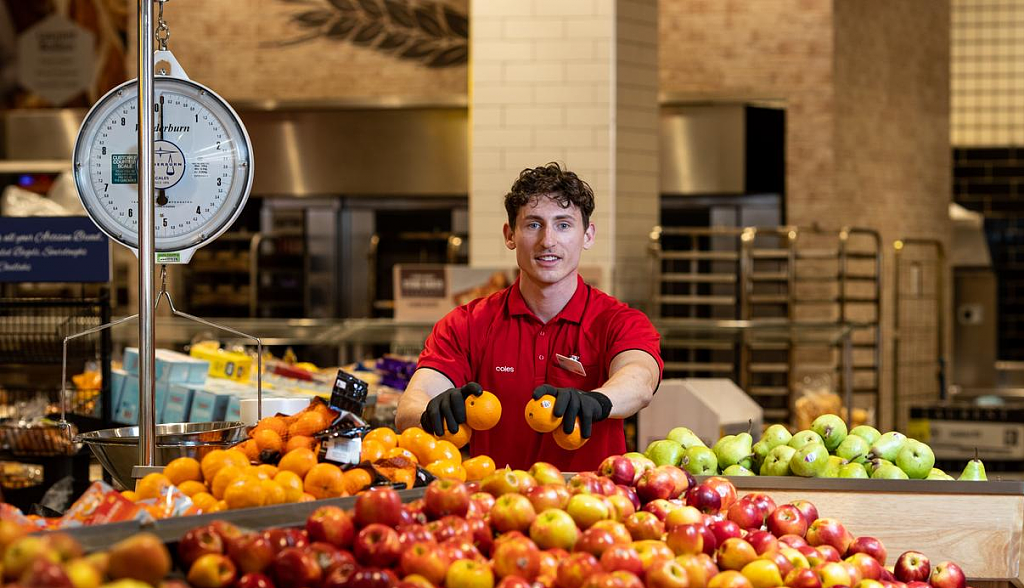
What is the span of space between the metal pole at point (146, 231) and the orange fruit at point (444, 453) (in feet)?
1.97

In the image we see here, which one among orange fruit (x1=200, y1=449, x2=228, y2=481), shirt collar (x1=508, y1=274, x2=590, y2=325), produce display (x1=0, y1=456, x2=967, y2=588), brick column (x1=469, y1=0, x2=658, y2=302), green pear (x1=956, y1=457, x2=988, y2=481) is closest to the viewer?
produce display (x1=0, y1=456, x2=967, y2=588)

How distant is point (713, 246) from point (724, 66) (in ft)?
5.38

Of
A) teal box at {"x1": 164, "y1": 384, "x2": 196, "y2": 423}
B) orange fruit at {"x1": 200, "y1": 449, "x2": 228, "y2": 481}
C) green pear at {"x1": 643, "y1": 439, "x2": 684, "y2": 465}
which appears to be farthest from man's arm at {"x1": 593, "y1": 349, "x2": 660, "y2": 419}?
teal box at {"x1": 164, "y1": 384, "x2": 196, "y2": 423}

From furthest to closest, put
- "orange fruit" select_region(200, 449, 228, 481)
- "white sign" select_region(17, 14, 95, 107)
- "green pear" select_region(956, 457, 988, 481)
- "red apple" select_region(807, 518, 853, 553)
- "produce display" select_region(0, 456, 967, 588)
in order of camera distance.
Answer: "white sign" select_region(17, 14, 95, 107), "green pear" select_region(956, 457, 988, 481), "red apple" select_region(807, 518, 853, 553), "orange fruit" select_region(200, 449, 228, 481), "produce display" select_region(0, 456, 967, 588)

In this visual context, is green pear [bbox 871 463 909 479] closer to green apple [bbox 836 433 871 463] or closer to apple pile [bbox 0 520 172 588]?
green apple [bbox 836 433 871 463]

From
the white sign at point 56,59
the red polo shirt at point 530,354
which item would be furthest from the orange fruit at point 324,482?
the white sign at point 56,59

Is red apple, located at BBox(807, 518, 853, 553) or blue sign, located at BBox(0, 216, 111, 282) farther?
blue sign, located at BBox(0, 216, 111, 282)

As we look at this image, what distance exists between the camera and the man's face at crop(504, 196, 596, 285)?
9.64 feet

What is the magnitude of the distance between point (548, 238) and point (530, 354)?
0.34 meters

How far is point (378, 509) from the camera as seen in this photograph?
1950 mm

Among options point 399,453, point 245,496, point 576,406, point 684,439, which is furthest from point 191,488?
point 684,439

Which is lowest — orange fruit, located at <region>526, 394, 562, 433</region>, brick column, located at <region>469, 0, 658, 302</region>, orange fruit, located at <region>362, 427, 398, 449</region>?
orange fruit, located at <region>362, 427, 398, 449</region>

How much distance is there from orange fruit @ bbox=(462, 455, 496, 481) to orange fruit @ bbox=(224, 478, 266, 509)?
557 millimetres

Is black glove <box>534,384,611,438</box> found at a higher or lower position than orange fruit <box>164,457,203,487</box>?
higher
